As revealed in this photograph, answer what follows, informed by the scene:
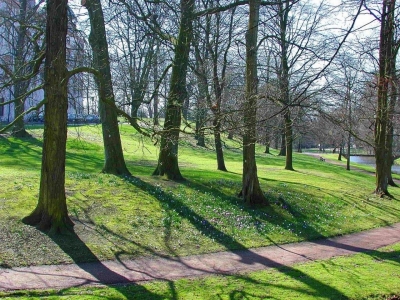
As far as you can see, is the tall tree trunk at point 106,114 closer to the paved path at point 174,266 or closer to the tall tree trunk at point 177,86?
the tall tree trunk at point 177,86

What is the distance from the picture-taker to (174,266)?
29.7ft

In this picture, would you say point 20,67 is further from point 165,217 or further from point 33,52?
point 165,217

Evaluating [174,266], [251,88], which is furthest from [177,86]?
[174,266]

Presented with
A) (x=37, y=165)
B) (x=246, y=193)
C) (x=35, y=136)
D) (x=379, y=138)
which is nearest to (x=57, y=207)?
(x=246, y=193)

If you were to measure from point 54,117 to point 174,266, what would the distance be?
4.20 metres

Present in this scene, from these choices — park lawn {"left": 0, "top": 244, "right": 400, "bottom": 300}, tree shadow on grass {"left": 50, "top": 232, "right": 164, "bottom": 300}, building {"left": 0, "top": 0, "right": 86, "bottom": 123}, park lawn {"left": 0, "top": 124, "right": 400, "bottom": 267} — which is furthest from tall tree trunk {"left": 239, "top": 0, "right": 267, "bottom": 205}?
tree shadow on grass {"left": 50, "top": 232, "right": 164, "bottom": 300}

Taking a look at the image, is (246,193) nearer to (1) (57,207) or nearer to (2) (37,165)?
(1) (57,207)

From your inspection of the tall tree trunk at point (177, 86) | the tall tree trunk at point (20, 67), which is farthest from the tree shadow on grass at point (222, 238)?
the tall tree trunk at point (20, 67)

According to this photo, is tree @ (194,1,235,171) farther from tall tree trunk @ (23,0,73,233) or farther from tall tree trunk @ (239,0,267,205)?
tall tree trunk @ (23,0,73,233)

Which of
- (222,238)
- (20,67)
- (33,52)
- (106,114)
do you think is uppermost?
(33,52)

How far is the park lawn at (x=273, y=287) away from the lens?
23.6 ft

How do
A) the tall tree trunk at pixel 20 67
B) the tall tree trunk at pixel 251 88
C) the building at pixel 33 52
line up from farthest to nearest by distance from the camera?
the tall tree trunk at pixel 251 88, the building at pixel 33 52, the tall tree trunk at pixel 20 67

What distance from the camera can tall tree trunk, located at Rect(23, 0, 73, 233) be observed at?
9.58 metres

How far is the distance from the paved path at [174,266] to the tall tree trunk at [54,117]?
192 cm
